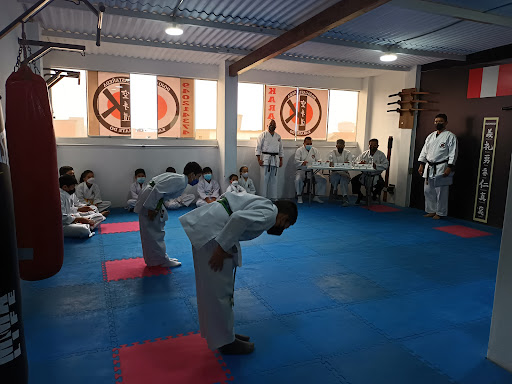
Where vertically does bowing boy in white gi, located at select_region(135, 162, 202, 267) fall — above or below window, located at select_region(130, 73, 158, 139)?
below

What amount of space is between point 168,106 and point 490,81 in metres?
6.83

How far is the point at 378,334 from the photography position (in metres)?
3.18

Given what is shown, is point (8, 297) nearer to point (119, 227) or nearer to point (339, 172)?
point (119, 227)

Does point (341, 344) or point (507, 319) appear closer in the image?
point (507, 319)

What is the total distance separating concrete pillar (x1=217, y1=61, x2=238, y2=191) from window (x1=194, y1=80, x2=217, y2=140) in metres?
0.28

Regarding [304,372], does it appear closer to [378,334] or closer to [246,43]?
[378,334]

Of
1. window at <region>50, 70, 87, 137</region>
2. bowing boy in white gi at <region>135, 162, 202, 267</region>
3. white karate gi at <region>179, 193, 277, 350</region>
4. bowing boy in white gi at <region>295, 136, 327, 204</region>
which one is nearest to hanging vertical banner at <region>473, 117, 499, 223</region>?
bowing boy in white gi at <region>295, 136, 327, 204</region>

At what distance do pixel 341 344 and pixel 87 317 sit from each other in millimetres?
2237

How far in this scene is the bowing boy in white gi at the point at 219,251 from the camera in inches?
100.0

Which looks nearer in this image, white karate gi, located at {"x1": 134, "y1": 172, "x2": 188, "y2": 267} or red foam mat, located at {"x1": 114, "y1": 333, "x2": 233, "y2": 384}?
red foam mat, located at {"x1": 114, "y1": 333, "x2": 233, "y2": 384}

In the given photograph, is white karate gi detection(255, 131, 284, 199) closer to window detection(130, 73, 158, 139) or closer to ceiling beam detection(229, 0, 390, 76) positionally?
ceiling beam detection(229, 0, 390, 76)

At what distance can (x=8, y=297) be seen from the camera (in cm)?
161

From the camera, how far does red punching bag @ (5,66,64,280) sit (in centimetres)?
219

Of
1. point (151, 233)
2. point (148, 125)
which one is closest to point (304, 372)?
point (151, 233)
